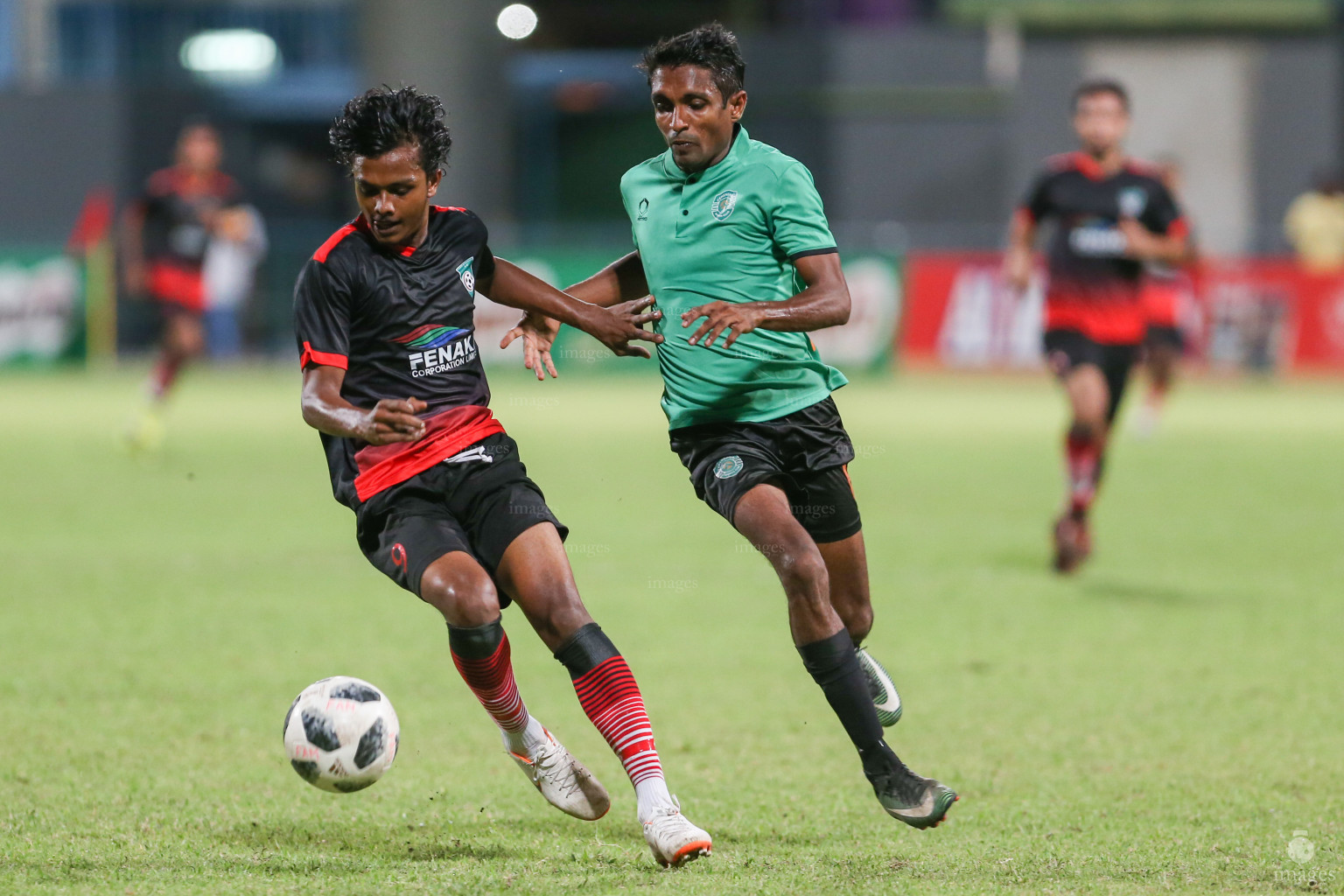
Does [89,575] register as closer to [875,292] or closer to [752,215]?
[752,215]

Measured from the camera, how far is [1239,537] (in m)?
10.2

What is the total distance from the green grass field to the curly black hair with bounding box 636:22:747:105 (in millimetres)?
2081

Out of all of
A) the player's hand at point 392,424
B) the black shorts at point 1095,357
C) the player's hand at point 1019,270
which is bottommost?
the black shorts at point 1095,357

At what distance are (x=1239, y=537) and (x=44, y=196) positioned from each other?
21811mm

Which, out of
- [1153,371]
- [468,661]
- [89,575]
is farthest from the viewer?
[1153,371]

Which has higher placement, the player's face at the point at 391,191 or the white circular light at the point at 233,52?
the white circular light at the point at 233,52

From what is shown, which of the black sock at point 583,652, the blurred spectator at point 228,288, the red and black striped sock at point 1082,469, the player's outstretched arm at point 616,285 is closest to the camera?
the black sock at point 583,652

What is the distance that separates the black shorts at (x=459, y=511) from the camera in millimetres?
4535

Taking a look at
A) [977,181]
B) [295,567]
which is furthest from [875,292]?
[295,567]

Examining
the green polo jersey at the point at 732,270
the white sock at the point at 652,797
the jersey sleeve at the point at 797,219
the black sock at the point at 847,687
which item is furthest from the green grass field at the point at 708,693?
the jersey sleeve at the point at 797,219

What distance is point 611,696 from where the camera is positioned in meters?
4.42

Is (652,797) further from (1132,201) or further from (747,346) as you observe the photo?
(1132,201)

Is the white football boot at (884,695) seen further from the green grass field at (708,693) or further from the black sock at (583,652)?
the black sock at (583,652)

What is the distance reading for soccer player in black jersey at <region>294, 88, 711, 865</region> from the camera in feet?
14.5
